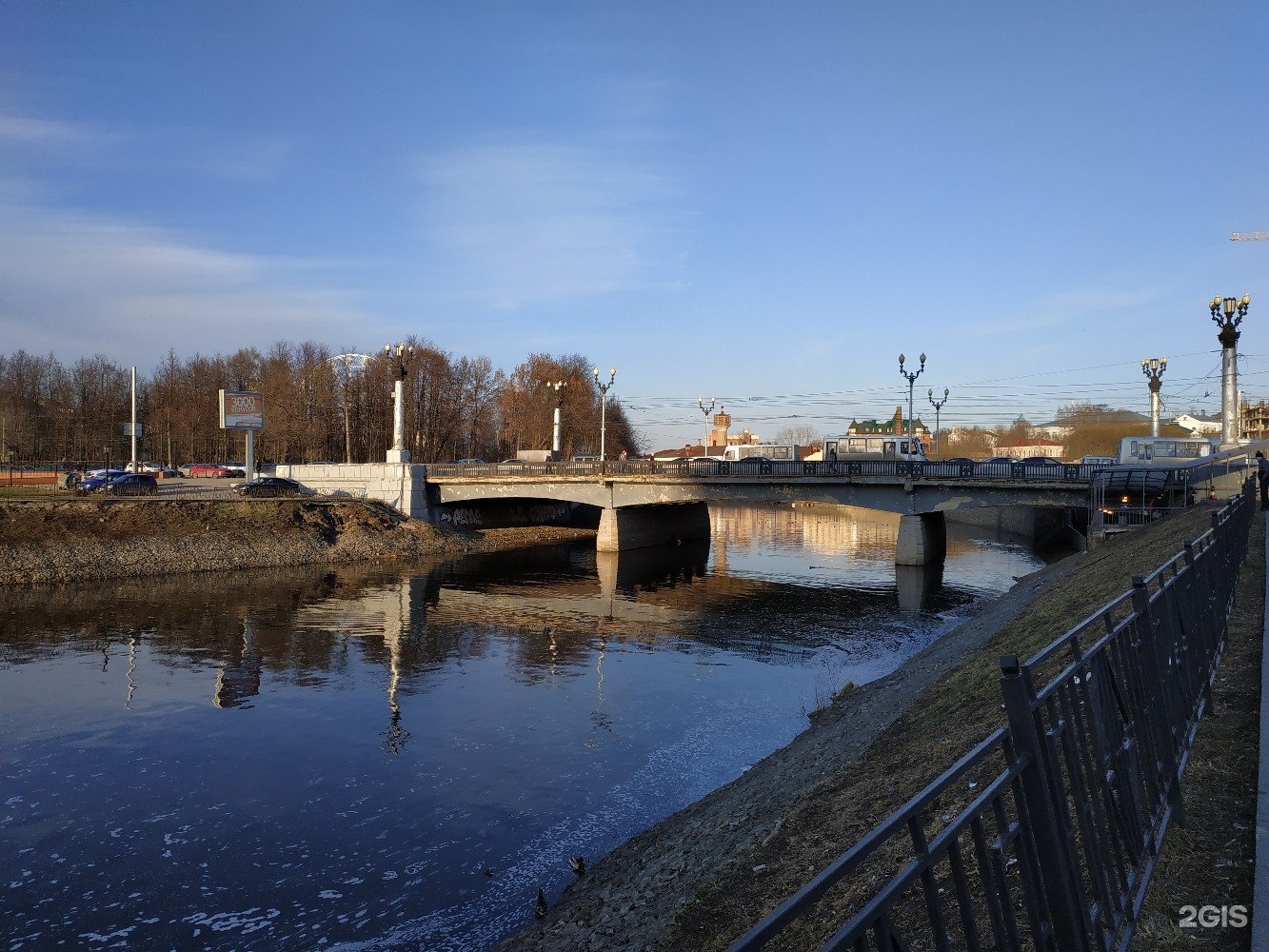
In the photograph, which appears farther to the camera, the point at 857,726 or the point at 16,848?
the point at 857,726

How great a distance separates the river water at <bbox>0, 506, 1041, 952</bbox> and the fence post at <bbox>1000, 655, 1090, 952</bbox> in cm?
794

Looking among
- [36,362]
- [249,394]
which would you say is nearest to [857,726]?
[249,394]

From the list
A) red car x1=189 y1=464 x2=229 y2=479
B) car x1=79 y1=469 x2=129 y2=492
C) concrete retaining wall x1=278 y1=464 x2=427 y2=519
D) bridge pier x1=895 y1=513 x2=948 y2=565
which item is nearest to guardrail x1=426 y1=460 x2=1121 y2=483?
concrete retaining wall x1=278 y1=464 x2=427 y2=519

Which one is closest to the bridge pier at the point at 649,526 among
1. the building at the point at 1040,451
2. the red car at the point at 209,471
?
the red car at the point at 209,471

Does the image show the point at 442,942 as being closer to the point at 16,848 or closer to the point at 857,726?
the point at 16,848

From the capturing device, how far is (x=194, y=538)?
45.2 meters

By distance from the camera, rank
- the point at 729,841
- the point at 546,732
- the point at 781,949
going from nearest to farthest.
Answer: the point at 781,949 < the point at 729,841 < the point at 546,732

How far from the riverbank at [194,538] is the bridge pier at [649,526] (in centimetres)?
811

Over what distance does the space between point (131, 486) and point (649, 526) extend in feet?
104

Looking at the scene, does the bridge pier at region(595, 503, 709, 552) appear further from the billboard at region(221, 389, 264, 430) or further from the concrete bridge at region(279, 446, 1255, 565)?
the billboard at region(221, 389, 264, 430)

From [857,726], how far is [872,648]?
1259 cm

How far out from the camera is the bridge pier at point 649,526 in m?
57.3

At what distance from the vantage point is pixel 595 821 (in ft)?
44.7

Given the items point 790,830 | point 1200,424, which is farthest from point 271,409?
point 1200,424
